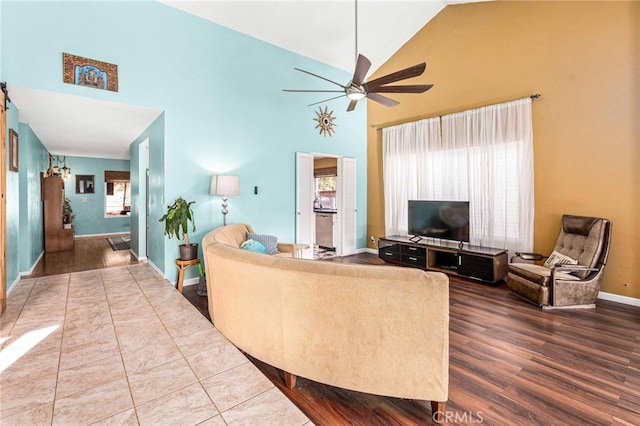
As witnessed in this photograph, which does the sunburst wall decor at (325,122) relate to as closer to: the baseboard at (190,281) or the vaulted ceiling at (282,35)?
the vaulted ceiling at (282,35)

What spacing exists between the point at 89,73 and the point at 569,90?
621 cm

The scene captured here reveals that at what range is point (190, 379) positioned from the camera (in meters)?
1.98

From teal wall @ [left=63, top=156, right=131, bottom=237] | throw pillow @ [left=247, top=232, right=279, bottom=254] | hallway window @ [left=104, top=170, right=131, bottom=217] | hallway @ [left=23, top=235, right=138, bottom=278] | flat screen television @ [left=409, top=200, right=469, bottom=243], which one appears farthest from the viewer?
hallway window @ [left=104, top=170, right=131, bottom=217]

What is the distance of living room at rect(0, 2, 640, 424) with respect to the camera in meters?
3.55

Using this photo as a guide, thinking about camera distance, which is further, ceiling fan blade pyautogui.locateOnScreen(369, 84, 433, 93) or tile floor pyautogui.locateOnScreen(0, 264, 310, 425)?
ceiling fan blade pyautogui.locateOnScreen(369, 84, 433, 93)

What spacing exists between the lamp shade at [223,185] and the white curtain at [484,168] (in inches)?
133

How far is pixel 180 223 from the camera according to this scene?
13.3ft

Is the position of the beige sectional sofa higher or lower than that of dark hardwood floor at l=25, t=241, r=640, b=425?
higher

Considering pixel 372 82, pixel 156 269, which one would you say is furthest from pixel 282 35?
pixel 156 269

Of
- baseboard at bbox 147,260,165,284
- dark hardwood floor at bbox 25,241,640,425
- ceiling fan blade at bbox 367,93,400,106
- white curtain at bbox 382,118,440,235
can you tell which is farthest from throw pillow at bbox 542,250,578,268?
baseboard at bbox 147,260,165,284

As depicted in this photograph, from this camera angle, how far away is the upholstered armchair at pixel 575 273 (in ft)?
11.2

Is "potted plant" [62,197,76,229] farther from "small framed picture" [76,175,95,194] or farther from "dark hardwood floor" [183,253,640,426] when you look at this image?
"dark hardwood floor" [183,253,640,426]

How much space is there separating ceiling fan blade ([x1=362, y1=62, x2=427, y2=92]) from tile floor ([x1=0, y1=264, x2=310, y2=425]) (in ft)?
9.99
